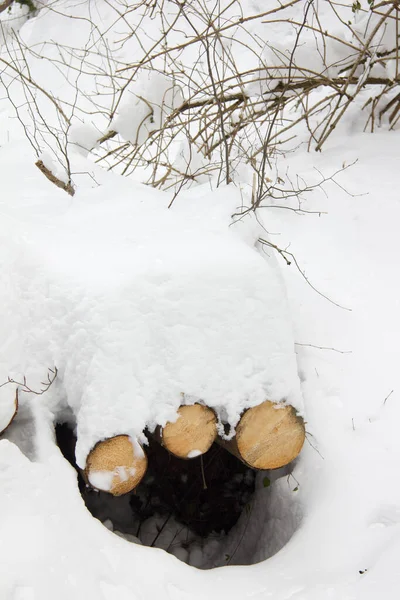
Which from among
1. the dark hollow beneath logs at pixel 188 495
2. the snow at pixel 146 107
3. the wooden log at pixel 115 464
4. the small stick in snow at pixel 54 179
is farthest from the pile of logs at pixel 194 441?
the snow at pixel 146 107

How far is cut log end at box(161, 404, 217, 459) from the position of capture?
68.3 inches

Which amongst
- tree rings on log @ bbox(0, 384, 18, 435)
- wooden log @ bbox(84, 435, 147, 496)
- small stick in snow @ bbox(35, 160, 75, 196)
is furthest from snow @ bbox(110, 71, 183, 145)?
wooden log @ bbox(84, 435, 147, 496)

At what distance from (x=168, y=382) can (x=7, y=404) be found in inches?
21.2

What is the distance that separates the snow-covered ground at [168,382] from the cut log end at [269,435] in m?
0.06

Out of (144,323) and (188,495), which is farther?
(188,495)

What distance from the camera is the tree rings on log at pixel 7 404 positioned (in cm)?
169

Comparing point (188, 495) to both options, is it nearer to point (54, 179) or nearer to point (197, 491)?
point (197, 491)

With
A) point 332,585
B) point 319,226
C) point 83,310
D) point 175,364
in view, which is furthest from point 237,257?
point 319,226

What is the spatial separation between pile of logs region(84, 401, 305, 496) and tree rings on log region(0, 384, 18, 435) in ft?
0.99

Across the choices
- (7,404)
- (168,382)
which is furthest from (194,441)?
(7,404)

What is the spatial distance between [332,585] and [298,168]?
8.57ft

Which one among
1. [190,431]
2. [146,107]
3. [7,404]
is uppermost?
[146,107]

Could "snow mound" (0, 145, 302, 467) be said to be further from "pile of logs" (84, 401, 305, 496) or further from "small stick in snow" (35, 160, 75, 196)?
"small stick in snow" (35, 160, 75, 196)

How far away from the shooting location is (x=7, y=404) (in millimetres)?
1696
